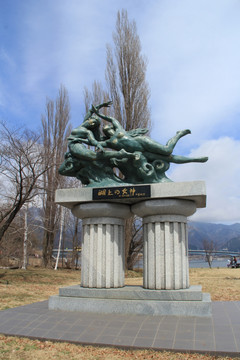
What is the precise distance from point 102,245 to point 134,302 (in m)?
1.45

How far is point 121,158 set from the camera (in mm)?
7531

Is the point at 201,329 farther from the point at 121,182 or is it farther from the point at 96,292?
the point at 121,182

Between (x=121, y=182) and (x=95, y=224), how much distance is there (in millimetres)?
1166

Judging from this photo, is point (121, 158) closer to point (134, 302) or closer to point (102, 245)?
point (102, 245)

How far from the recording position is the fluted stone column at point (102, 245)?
7.25 meters

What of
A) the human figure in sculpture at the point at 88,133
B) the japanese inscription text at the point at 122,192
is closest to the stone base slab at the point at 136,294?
the japanese inscription text at the point at 122,192

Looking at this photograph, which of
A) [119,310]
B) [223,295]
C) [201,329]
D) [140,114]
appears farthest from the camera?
[140,114]

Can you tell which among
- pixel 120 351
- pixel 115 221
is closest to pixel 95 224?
pixel 115 221

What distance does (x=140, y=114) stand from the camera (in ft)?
64.0

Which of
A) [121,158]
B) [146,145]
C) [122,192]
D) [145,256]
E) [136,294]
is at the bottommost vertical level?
[136,294]

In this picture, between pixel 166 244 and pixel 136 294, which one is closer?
pixel 136 294

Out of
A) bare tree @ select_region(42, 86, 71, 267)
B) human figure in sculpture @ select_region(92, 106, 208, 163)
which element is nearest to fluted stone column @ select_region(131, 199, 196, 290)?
human figure in sculpture @ select_region(92, 106, 208, 163)

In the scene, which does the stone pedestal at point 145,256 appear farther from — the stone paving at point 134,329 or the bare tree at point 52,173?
the bare tree at point 52,173

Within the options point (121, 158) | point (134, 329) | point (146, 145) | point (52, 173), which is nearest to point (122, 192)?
point (121, 158)
